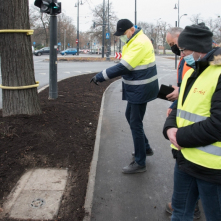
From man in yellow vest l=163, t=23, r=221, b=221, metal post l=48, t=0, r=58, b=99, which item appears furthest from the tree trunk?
man in yellow vest l=163, t=23, r=221, b=221

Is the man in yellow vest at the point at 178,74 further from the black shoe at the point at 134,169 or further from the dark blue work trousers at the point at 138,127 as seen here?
the black shoe at the point at 134,169

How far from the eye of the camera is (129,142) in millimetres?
5105

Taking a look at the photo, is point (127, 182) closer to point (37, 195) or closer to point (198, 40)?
point (37, 195)

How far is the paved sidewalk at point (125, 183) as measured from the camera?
9.82ft

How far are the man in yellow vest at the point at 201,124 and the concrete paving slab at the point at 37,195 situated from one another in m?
1.58

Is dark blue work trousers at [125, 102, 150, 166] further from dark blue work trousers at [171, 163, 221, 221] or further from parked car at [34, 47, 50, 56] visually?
parked car at [34, 47, 50, 56]

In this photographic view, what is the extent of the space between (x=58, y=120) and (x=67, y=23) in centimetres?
7080

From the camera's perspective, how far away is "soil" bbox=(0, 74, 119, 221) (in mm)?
3273

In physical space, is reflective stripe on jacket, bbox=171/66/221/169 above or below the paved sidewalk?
above

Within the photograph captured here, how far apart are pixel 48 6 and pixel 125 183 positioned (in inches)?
220

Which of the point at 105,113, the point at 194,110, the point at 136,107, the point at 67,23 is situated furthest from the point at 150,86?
the point at 67,23

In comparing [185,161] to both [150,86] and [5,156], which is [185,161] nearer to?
[150,86]

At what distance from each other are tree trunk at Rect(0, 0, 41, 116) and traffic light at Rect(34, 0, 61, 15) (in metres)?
2.75

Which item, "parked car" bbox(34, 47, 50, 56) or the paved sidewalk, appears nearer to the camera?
the paved sidewalk
